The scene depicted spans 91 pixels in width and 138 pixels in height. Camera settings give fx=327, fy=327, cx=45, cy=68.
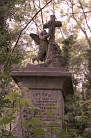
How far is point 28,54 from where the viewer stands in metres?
25.5

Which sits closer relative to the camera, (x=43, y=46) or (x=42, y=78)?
(x=42, y=78)

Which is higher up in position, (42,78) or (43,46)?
(43,46)

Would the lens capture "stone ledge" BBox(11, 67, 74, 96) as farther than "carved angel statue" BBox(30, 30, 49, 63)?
No

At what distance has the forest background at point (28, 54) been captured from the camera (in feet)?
10.4

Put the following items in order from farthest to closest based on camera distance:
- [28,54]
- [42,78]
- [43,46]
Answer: [28,54] < [43,46] < [42,78]

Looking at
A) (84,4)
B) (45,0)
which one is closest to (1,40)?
(45,0)

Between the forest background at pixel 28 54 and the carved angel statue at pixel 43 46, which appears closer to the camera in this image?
the forest background at pixel 28 54

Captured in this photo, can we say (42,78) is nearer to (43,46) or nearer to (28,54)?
(43,46)

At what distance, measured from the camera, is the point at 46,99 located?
6785 mm

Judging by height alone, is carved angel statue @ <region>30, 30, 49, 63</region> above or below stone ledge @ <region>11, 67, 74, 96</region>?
above

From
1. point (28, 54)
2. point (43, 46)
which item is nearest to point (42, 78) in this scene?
point (43, 46)

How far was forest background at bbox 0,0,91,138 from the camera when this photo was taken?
10.4 feet

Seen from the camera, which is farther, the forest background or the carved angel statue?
the carved angel statue

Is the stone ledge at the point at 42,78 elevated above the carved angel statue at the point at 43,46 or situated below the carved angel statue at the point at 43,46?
below
